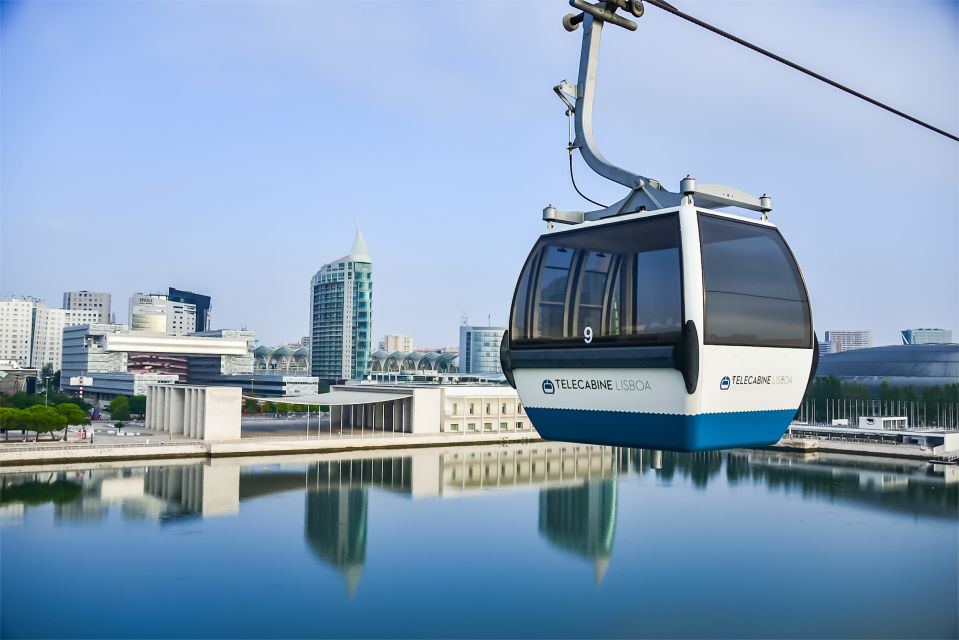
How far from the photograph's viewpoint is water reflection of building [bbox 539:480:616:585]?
2078 centimetres

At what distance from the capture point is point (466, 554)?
19.7 m

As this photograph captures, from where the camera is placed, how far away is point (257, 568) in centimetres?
1812

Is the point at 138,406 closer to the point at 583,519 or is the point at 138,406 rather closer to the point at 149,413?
the point at 149,413

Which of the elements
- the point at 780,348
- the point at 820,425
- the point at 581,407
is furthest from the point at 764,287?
the point at 820,425

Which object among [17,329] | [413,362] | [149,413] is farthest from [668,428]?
[17,329]

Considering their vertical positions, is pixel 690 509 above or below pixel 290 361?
below

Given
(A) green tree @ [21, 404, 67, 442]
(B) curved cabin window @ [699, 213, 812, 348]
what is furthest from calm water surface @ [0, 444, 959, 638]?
(B) curved cabin window @ [699, 213, 812, 348]

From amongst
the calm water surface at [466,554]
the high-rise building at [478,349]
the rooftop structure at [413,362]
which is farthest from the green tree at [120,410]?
the high-rise building at [478,349]

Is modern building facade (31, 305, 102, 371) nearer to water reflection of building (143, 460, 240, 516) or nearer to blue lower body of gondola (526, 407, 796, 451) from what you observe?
water reflection of building (143, 460, 240, 516)

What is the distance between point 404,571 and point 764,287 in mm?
15740

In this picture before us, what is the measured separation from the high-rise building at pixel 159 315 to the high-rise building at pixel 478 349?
29.8 metres

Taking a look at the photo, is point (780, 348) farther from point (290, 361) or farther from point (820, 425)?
point (290, 361)

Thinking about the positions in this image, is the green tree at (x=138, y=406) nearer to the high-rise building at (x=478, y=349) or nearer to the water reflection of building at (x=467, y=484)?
the water reflection of building at (x=467, y=484)

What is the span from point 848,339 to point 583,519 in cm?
14318
